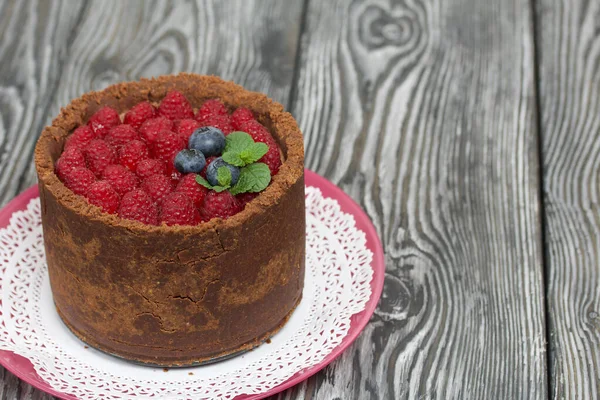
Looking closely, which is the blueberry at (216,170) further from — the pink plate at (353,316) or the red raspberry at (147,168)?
the pink plate at (353,316)

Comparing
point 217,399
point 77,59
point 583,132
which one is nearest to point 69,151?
point 217,399

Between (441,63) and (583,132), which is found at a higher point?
(441,63)

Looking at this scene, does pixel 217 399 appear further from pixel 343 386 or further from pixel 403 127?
pixel 403 127

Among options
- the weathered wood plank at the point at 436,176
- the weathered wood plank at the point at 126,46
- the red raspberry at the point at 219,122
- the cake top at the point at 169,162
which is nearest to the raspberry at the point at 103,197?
the cake top at the point at 169,162

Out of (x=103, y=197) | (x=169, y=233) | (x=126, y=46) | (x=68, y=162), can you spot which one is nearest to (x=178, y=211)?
(x=169, y=233)

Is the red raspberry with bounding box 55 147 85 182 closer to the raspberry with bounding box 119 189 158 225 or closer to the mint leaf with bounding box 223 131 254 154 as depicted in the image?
the raspberry with bounding box 119 189 158 225

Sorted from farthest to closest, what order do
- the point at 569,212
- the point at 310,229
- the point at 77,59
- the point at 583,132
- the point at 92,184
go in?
1. the point at 77,59
2. the point at 583,132
3. the point at 569,212
4. the point at 310,229
5. the point at 92,184

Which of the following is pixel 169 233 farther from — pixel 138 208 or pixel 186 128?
pixel 186 128
